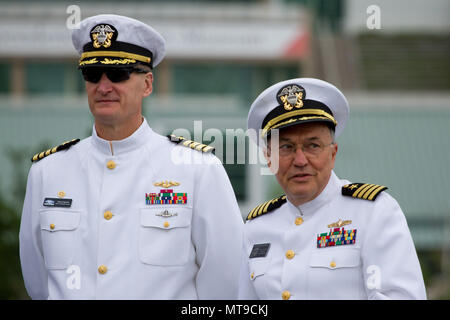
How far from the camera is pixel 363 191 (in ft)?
11.8

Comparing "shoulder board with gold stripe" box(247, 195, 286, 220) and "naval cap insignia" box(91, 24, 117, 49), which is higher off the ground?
"naval cap insignia" box(91, 24, 117, 49)

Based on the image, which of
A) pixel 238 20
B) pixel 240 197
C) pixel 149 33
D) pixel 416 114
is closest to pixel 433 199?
pixel 416 114

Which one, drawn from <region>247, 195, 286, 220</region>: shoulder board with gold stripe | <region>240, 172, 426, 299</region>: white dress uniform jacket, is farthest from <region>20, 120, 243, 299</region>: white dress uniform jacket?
<region>240, 172, 426, 299</region>: white dress uniform jacket

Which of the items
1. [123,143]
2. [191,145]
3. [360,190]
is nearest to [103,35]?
[123,143]

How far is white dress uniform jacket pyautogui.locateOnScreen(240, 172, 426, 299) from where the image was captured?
333cm

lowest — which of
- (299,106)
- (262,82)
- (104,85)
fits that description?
(299,106)

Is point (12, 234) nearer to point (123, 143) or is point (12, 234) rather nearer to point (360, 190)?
point (123, 143)

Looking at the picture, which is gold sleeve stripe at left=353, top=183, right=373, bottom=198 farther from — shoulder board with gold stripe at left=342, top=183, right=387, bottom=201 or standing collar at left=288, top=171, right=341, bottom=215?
standing collar at left=288, top=171, right=341, bottom=215

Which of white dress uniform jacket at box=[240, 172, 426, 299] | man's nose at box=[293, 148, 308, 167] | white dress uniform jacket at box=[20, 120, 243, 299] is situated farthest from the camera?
white dress uniform jacket at box=[20, 120, 243, 299]

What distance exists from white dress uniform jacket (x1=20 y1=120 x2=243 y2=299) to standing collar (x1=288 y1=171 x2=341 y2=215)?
0.47 m

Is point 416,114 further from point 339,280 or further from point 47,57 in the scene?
point 339,280

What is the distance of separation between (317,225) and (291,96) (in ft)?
1.86

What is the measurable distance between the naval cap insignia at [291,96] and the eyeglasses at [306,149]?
0.58 feet

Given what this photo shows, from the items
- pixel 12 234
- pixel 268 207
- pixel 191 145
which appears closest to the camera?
pixel 268 207
